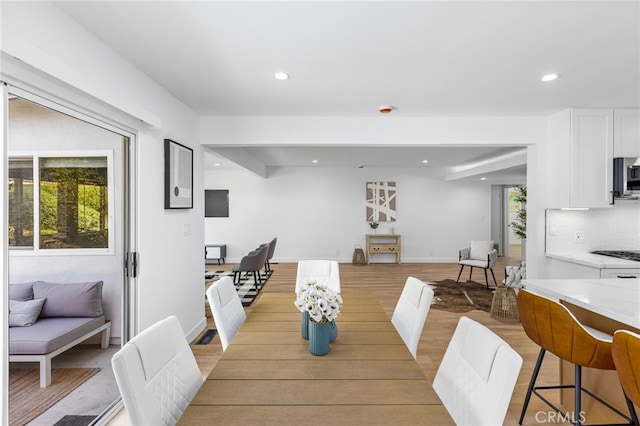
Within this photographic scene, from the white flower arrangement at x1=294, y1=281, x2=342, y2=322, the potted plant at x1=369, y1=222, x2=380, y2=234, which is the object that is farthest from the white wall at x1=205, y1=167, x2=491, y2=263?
the white flower arrangement at x1=294, y1=281, x2=342, y2=322

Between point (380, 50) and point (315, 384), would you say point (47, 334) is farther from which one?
point (380, 50)

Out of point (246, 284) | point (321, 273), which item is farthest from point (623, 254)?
point (246, 284)

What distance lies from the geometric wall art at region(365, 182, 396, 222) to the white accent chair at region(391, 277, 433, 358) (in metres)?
5.72

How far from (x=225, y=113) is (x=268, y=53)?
4.79 ft

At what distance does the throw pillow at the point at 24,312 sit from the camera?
1.41 m

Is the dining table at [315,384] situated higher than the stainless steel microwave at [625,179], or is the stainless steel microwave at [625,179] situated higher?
the stainless steel microwave at [625,179]

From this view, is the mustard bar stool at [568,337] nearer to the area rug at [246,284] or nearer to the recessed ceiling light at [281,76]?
the recessed ceiling light at [281,76]

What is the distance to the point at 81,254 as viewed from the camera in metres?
1.86

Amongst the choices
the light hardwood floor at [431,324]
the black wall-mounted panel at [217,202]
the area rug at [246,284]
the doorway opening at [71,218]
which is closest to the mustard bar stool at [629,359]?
the light hardwood floor at [431,324]

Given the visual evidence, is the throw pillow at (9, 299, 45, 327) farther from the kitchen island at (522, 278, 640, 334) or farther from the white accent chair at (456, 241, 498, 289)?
the white accent chair at (456, 241, 498, 289)

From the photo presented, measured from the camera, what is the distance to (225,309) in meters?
1.80

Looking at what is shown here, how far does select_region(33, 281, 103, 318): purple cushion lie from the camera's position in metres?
1.65

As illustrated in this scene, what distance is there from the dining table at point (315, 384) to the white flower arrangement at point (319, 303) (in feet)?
0.60

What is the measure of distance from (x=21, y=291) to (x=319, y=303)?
1465mm
